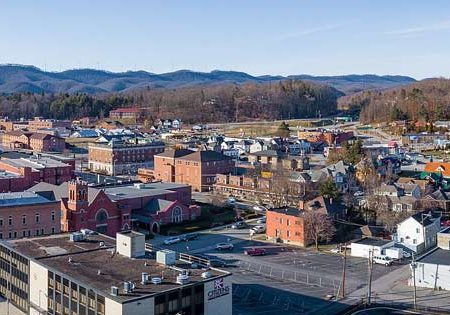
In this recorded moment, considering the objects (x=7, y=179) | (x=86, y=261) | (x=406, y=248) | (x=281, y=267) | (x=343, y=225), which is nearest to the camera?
(x=86, y=261)

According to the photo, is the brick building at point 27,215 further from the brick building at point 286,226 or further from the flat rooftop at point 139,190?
the brick building at point 286,226

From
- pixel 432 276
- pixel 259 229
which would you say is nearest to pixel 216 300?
pixel 432 276

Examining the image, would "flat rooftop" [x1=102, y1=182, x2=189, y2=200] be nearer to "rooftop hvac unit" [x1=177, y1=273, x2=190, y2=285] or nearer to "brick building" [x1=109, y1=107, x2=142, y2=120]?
"rooftop hvac unit" [x1=177, y1=273, x2=190, y2=285]

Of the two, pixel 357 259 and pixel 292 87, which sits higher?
pixel 292 87

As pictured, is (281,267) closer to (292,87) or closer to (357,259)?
(357,259)

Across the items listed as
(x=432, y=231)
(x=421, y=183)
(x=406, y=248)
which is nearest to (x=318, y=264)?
(x=406, y=248)

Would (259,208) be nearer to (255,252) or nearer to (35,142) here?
(255,252)

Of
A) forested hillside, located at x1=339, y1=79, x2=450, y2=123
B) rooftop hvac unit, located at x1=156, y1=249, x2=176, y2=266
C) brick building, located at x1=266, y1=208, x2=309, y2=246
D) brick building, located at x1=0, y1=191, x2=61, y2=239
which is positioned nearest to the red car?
brick building, located at x1=266, y1=208, x2=309, y2=246
